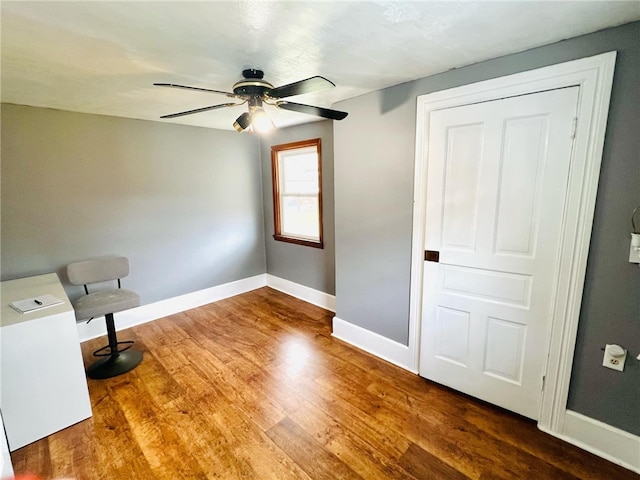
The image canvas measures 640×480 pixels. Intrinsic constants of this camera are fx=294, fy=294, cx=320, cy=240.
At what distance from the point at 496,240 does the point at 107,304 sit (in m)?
3.03

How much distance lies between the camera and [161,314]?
349 cm

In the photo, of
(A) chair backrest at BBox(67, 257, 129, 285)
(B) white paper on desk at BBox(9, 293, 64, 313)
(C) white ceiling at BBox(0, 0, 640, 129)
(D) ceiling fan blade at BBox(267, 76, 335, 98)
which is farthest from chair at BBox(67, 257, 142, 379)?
(D) ceiling fan blade at BBox(267, 76, 335, 98)

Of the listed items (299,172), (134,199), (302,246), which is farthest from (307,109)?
(134,199)

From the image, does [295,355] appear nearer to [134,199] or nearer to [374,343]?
[374,343]

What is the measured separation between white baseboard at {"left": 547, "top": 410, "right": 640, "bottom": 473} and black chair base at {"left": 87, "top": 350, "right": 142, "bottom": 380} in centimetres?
318

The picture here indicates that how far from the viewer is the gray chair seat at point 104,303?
2389 millimetres

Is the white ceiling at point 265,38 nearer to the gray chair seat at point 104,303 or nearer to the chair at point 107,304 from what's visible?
the chair at point 107,304

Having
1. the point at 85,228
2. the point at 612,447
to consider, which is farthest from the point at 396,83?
the point at 85,228

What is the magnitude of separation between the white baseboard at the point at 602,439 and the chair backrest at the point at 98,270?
3.71 metres

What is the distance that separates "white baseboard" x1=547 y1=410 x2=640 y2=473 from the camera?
62.4 inches

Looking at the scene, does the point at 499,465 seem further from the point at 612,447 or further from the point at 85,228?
the point at 85,228

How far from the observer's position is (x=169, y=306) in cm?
355

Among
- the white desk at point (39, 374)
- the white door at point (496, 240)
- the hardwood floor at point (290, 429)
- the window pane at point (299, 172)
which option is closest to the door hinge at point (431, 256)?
the white door at point (496, 240)

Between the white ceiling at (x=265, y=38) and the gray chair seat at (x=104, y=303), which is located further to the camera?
the gray chair seat at (x=104, y=303)
